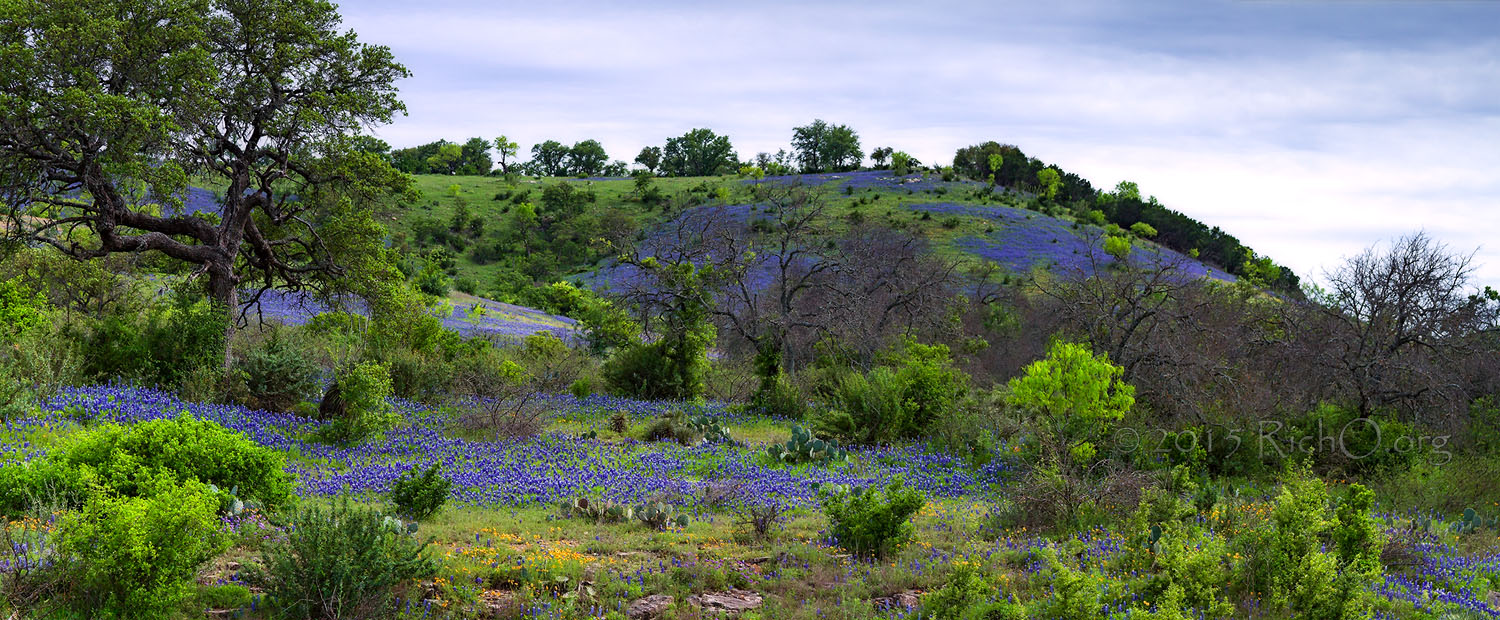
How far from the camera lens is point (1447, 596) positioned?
6305mm

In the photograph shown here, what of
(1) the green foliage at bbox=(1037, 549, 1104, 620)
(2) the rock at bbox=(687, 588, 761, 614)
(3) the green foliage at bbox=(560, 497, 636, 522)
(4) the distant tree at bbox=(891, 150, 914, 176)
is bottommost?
(3) the green foliage at bbox=(560, 497, 636, 522)

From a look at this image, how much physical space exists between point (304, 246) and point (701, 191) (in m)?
48.6

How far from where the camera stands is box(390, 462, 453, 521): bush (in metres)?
7.78

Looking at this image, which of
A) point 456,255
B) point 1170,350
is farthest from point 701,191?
point 1170,350

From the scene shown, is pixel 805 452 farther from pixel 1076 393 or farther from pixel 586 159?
pixel 586 159

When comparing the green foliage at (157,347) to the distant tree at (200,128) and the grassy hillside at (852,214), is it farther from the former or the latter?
the grassy hillside at (852,214)

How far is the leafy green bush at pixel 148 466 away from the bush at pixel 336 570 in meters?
1.53

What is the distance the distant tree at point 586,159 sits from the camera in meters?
96.8

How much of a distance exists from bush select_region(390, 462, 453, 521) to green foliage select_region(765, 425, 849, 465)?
4338 mm

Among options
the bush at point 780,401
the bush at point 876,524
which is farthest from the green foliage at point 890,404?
the bush at point 876,524

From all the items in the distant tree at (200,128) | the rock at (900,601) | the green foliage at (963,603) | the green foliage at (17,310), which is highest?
the distant tree at (200,128)

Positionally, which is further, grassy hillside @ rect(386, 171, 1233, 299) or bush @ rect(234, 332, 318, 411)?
grassy hillside @ rect(386, 171, 1233, 299)

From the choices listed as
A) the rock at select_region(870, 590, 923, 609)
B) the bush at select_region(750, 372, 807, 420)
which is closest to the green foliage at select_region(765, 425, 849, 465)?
the bush at select_region(750, 372, 807, 420)

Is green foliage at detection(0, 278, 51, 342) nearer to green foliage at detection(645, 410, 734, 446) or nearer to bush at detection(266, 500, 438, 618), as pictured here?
green foliage at detection(645, 410, 734, 446)
